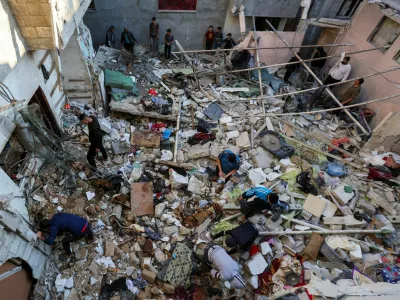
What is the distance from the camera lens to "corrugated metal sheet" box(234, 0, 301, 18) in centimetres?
1105

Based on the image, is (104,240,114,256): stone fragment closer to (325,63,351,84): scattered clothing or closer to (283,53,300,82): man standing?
(325,63,351,84): scattered clothing

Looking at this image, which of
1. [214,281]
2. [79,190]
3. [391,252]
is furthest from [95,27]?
[391,252]

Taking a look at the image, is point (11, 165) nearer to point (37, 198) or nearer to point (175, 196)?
point (37, 198)

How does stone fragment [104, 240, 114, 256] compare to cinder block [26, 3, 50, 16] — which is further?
stone fragment [104, 240, 114, 256]

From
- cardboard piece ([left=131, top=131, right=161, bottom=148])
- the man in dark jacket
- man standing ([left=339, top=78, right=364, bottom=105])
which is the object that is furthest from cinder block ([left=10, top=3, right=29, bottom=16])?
man standing ([left=339, top=78, right=364, bottom=105])

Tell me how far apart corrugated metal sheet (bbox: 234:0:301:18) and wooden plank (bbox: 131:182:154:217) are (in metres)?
8.73

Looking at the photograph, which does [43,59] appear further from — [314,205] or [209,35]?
[209,35]

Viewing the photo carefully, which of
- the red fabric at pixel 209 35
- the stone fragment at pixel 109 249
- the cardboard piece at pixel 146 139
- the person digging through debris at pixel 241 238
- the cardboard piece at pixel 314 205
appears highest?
the red fabric at pixel 209 35

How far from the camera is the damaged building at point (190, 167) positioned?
5156mm

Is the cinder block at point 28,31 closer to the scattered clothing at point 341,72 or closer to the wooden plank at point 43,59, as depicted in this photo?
the wooden plank at point 43,59

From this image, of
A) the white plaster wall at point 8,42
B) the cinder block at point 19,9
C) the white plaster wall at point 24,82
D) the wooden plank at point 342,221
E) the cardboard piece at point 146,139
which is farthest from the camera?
the cardboard piece at point 146,139

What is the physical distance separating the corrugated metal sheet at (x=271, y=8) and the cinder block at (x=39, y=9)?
8.50 m

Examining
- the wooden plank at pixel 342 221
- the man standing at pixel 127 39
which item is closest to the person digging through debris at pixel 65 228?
the wooden plank at pixel 342 221

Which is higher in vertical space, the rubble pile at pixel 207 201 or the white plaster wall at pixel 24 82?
the white plaster wall at pixel 24 82
